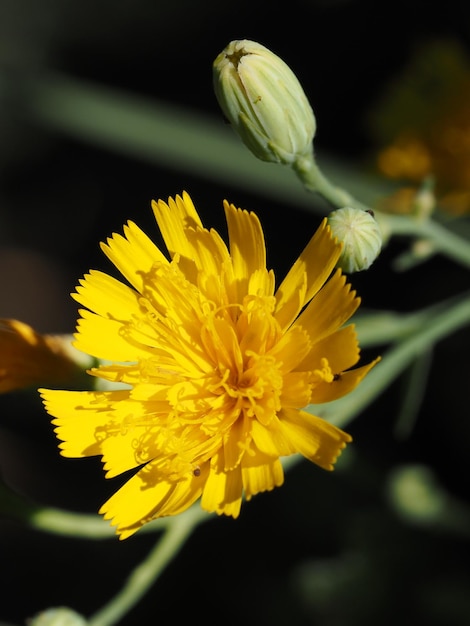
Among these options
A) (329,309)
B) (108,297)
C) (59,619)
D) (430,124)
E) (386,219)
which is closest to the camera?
(329,309)

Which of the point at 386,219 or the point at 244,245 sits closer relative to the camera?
the point at 244,245

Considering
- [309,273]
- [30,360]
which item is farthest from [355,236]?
[30,360]

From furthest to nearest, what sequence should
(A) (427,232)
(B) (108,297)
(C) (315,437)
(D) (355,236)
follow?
(A) (427,232) < (B) (108,297) < (D) (355,236) < (C) (315,437)

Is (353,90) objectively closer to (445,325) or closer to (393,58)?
(393,58)

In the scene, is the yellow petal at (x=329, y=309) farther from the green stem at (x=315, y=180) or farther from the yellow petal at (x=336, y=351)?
the green stem at (x=315, y=180)

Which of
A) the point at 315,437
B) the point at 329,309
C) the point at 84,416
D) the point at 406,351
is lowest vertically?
the point at 84,416

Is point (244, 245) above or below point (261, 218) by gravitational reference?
below

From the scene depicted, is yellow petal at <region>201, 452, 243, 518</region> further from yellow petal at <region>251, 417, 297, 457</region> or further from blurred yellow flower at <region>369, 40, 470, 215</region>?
blurred yellow flower at <region>369, 40, 470, 215</region>

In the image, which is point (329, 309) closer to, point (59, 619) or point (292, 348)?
point (292, 348)
